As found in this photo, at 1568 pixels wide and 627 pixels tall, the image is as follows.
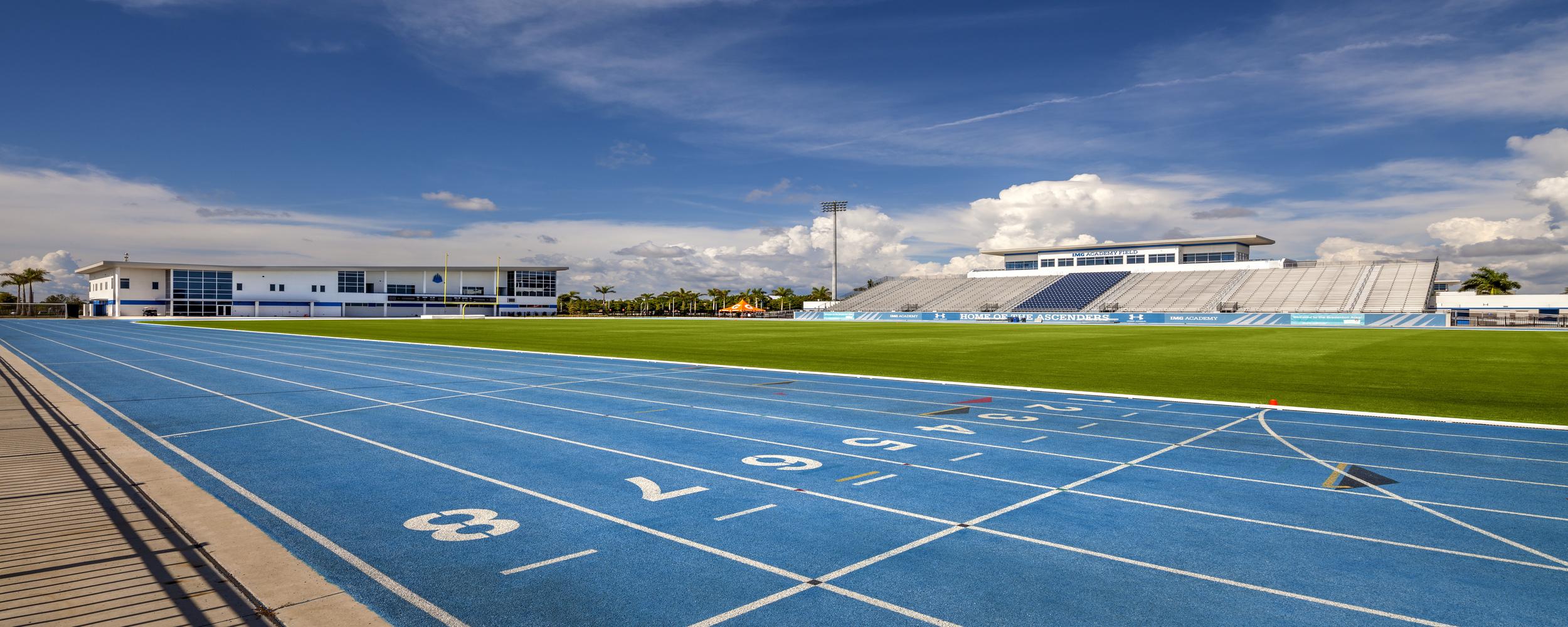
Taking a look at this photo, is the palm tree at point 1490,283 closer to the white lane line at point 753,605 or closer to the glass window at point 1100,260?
the glass window at point 1100,260

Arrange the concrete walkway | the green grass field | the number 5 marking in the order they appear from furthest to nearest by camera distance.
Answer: the green grass field
the number 5 marking
the concrete walkway

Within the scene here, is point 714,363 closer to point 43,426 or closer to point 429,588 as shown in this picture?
point 43,426

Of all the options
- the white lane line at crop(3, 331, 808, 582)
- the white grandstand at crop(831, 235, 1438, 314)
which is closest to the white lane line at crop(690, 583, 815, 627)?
the white lane line at crop(3, 331, 808, 582)

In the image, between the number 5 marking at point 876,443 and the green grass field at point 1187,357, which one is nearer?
the number 5 marking at point 876,443

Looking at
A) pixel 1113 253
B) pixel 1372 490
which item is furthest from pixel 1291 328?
pixel 1372 490

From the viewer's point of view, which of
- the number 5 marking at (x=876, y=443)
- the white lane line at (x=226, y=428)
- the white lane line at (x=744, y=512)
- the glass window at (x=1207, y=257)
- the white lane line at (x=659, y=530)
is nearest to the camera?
the white lane line at (x=659, y=530)

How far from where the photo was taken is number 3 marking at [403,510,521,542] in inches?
254

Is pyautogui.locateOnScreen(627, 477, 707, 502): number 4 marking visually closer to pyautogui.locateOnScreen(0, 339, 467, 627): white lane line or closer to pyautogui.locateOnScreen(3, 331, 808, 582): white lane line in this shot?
pyautogui.locateOnScreen(3, 331, 808, 582): white lane line

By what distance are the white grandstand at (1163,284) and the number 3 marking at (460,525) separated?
226 feet

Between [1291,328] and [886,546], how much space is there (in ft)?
187

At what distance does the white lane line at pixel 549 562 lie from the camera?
5633 millimetres

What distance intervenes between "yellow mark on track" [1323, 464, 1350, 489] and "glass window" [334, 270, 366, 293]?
116609mm

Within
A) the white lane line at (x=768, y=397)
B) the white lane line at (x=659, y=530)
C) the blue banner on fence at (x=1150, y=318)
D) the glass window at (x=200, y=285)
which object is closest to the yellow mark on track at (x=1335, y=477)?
the white lane line at (x=768, y=397)

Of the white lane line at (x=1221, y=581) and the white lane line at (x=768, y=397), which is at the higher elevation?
the white lane line at (x=768, y=397)
